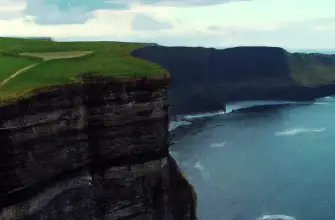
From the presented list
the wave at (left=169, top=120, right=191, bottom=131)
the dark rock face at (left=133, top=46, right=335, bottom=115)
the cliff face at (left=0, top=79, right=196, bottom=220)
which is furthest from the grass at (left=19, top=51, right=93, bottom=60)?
the dark rock face at (left=133, top=46, right=335, bottom=115)

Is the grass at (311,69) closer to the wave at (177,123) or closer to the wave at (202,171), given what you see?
the wave at (177,123)

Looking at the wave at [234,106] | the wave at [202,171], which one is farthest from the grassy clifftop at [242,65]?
the wave at [202,171]

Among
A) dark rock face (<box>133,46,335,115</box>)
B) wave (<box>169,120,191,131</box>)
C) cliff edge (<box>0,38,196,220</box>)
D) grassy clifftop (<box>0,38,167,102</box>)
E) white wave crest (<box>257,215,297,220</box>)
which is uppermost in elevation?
grassy clifftop (<box>0,38,167,102</box>)

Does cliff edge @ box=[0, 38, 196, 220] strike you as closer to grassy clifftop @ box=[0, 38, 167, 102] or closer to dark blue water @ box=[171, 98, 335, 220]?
grassy clifftop @ box=[0, 38, 167, 102]

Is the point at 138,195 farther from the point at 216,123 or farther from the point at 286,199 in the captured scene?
the point at 216,123

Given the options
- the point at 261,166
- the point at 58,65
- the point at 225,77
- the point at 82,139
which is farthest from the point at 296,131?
the point at 82,139

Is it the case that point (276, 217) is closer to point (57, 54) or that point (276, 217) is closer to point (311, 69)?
point (57, 54)
